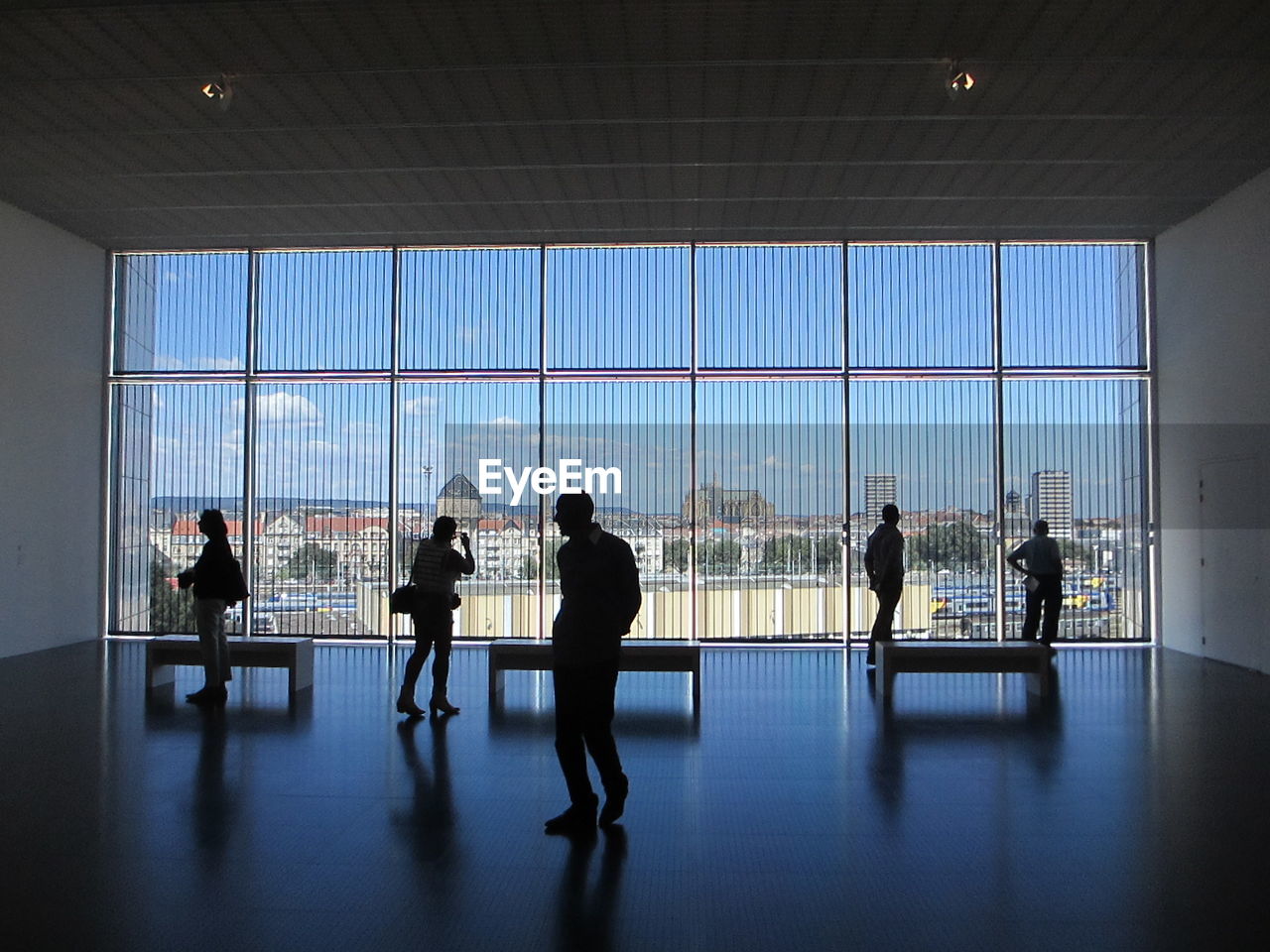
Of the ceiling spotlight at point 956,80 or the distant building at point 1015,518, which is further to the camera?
the distant building at point 1015,518

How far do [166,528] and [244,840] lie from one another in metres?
9.05

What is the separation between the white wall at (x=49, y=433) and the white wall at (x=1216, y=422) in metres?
12.4

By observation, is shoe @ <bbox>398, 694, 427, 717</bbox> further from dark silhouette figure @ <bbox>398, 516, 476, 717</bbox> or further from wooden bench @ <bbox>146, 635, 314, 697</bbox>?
wooden bench @ <bbox>146, 635, 314, 697</bbox>

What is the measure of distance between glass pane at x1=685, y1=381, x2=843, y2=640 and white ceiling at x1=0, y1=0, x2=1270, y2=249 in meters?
1.96

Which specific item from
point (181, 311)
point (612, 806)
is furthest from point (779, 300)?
point (612, 806)

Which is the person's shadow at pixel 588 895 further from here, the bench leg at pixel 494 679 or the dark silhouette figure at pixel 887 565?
the dark silhouette figure at pixel 887 565

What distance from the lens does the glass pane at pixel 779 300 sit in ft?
39.3

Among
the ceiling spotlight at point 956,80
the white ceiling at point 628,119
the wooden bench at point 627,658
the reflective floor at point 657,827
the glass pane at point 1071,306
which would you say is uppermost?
the white ceiling at point 628,119

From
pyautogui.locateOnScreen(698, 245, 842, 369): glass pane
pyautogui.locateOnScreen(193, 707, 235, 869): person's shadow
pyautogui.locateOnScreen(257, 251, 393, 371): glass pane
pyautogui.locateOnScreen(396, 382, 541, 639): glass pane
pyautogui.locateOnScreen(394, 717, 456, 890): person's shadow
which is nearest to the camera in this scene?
pyautogui.locateOnScreen(394, 717, 456, 890): person's shadow

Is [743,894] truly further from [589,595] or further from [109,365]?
[109,365]

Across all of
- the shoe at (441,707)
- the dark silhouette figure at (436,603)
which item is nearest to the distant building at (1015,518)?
the dark silhouette figure at (436,603)

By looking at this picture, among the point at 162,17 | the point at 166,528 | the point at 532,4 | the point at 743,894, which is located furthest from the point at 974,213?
the point at 166,528

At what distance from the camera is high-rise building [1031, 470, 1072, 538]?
11.8 metres

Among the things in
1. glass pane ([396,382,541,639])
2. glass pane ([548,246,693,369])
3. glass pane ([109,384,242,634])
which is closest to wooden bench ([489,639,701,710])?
glass pane ([396,382,541,639])
